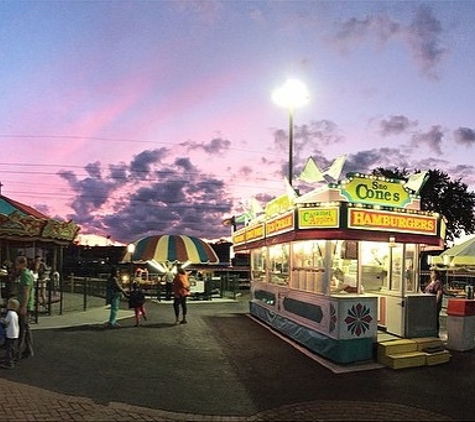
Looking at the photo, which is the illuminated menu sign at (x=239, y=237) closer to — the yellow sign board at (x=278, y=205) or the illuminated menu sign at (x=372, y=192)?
the yellow sign board at (x=278, y=205)

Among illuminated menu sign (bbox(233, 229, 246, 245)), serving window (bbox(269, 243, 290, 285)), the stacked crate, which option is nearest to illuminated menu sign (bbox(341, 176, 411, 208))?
the stacked crate

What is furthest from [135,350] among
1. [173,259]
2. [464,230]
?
[464,230]

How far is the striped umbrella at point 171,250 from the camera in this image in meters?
22.1

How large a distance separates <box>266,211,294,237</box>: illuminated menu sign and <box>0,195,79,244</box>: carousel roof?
27.5ft

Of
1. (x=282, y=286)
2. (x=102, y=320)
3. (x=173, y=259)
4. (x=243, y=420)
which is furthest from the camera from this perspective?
(x=173, y=259)

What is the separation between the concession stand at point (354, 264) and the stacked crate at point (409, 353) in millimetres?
339

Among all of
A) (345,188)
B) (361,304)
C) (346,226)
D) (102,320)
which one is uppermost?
(345,188)

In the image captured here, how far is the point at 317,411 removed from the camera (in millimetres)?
6703

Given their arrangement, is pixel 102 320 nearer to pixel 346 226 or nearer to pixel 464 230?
pixel 346 226

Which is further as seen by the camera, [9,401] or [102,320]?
[102,320]

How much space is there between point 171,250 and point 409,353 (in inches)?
548

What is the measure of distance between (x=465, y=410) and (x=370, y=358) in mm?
3049

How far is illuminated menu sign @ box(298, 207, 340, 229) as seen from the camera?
9.89 meters

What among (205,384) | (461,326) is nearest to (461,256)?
(461,326)
